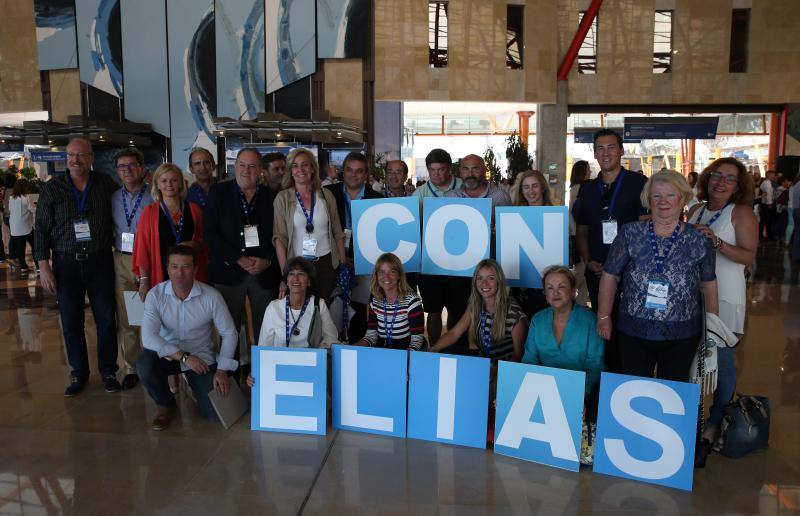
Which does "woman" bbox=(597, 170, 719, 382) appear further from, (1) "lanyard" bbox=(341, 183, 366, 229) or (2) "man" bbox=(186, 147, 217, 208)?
(2) "man" bbox=(186, 147, 217, 208)

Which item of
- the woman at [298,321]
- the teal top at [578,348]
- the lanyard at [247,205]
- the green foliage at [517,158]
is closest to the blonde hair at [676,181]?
the teal top at [578,348]

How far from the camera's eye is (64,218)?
163 inches

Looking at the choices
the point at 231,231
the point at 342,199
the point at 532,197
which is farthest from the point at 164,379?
the point at 532,197

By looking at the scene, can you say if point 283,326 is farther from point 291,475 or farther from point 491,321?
point 491,321

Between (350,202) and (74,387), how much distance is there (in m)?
2.41

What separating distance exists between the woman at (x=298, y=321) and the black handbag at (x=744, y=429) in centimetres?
233

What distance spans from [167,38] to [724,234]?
15905 mm

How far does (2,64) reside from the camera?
16.9m

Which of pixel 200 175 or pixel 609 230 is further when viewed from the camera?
pixel 200 175

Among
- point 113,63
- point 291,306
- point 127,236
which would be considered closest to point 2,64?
point 113,63

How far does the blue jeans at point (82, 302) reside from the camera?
423 cm

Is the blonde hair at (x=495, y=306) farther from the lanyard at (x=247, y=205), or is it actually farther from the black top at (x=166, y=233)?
the black top at (x=166, y=233)

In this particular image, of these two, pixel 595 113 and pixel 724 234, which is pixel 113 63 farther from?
pixel 724 234

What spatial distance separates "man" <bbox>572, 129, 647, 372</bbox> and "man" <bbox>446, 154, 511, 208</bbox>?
0.72 m
